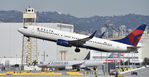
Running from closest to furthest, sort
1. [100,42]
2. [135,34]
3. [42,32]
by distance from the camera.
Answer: [42,32], [100,42], [135,34]

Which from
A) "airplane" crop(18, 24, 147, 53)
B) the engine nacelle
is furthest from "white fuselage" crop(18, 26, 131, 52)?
the engine nacelle

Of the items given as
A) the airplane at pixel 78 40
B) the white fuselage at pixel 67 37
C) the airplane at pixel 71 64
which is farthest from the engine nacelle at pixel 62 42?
the airplane at pixel 71 64

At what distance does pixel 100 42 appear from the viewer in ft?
372

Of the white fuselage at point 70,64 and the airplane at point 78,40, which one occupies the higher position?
the airplane at point 78,40

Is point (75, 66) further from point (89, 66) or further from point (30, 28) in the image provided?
point (30, 28)

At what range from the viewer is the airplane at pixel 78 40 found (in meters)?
106

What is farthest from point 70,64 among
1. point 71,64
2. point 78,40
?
point 78,40

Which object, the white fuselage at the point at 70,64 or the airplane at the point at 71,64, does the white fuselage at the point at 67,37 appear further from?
the white fuselage at the point at 70,64

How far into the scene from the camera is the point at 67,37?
11006 centimetres

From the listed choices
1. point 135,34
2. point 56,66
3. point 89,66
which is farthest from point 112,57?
point 135,34

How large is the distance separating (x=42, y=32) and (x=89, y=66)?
181ft

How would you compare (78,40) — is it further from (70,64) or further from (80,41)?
(70,64)

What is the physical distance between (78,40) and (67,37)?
321 centimetres

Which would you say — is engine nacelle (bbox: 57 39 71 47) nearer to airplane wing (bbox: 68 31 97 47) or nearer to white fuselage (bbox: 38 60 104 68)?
airplane wing (bbox: 68 31 97 47)
